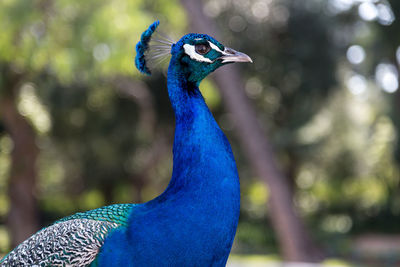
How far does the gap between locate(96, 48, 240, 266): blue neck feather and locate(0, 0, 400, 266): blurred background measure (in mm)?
6640

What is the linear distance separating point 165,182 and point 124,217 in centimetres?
1823

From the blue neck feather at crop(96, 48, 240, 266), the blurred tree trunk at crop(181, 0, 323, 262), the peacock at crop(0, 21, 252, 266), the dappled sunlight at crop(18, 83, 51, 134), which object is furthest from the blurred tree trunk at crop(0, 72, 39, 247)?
the blue neck feather at crop(96, 48, 240, 266)

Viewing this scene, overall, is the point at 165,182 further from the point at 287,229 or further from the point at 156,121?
the point at 287,229

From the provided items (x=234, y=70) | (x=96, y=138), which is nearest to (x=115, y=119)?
(x=96, y=138)

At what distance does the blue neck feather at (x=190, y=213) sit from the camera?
1.68 meters

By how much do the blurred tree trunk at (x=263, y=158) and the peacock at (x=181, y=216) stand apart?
657 centimetres

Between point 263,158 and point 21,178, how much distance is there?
277 inches

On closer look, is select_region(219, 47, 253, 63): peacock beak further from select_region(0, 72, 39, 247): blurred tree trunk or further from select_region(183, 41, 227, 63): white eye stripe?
select_region(0, 72, 39, 247): blurred tree trunk

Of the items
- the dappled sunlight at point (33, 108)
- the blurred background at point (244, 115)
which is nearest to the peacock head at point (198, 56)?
the blurred background at point (244, 115)

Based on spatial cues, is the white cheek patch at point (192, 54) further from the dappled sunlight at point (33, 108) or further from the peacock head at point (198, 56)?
the dappled sunlight at point (33, 108)

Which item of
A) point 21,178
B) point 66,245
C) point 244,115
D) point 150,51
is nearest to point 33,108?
point 21,178

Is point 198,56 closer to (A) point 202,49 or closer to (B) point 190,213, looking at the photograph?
(A) point 202,49

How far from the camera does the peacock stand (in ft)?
5.52

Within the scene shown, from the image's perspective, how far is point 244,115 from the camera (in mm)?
8539
